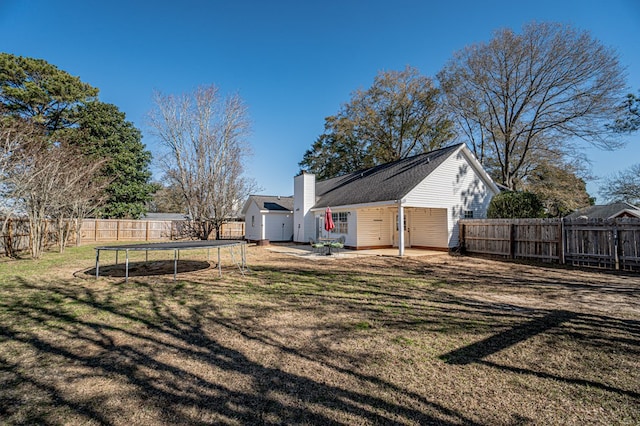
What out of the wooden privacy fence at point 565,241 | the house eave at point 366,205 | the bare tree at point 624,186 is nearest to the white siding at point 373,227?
the house eave at point 366,205

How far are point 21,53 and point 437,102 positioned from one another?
36.0m

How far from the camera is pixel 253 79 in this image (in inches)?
758

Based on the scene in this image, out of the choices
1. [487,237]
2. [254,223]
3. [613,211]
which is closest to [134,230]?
[254,223]

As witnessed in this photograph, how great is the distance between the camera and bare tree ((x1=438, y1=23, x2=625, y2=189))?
60.2ft

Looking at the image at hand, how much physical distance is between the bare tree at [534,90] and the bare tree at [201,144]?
19.3m

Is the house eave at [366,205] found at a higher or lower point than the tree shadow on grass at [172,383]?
higher

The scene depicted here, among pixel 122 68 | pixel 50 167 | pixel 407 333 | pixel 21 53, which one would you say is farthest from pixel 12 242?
pixel 21 53

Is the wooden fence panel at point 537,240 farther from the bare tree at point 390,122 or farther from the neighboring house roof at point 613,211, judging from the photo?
the bare tree at point 390,122

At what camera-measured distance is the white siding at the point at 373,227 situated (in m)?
16.8

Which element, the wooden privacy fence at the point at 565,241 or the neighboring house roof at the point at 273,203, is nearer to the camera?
the wooden privacy fence at the point at 565,241

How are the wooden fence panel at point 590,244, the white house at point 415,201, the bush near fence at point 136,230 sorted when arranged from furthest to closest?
the bush near fence at point 136,230 < the white house at point 415,201 < the wooden fence panel at point 590,244

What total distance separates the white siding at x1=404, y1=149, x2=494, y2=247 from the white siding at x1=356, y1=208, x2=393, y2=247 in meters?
3.28

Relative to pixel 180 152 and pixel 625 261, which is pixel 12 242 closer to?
pixel 180 152

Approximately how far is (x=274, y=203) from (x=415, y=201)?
12.4 metres
